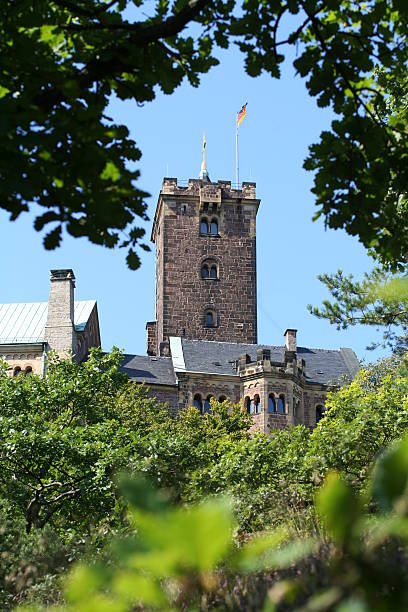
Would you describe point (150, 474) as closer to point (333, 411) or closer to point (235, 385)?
point (333, 411)

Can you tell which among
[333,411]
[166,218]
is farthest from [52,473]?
[166,218]

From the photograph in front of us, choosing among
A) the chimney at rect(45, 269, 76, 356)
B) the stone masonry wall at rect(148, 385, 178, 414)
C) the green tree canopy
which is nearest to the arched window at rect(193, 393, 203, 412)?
the stone masonry wall at rect(148, 385, 178, 414)

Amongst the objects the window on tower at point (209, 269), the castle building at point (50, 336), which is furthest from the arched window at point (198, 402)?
the window on tower at point (209, 269)

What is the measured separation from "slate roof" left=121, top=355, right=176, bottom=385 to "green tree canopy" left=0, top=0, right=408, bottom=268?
4900cm

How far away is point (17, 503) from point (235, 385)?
39.1 m

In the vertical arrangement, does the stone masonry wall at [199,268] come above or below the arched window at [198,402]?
above

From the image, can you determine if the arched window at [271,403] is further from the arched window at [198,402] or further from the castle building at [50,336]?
the castle building at [50,336]

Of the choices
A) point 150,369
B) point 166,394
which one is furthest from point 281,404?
point 150,369

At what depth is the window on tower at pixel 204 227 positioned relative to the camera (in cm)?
6694

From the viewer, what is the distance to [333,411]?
2892 centimetres

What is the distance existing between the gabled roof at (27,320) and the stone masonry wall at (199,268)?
7551mm

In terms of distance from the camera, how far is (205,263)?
2594 inches

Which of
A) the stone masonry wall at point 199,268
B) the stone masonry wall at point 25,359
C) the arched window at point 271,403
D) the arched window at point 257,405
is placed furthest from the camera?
the stone masonry wall at point 199,268

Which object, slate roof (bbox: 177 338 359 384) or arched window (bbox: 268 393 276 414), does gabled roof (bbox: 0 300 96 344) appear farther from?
arched window (bbox: 268 393 276 414)
